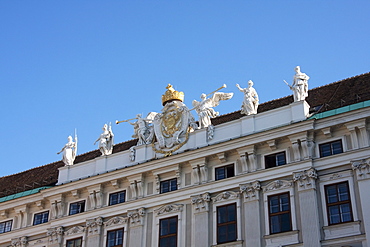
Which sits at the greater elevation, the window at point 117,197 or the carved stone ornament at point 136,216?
the window at point 117,197

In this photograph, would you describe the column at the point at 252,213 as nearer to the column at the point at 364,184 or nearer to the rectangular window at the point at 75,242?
the column at the point at 364,184

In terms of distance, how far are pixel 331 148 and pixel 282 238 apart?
14.7 ft

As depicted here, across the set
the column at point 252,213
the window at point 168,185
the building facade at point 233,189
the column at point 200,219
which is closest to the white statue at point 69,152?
the building facade at point 233,189

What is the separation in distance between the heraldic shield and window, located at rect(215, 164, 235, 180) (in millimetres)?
2571

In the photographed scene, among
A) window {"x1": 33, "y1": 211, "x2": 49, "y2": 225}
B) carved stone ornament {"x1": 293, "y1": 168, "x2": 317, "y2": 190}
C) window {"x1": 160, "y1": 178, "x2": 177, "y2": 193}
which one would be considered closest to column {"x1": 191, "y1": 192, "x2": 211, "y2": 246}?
window {"x1": 160, "y1": 178, "x2": 177, "y2": 193}

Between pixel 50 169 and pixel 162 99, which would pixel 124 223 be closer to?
pixel 162 99

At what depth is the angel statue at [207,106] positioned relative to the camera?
33.3 meters

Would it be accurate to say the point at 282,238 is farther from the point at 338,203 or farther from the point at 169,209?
the point at 169,209

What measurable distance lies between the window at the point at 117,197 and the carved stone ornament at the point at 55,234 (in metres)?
3.14

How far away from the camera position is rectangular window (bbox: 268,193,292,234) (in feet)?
93.3

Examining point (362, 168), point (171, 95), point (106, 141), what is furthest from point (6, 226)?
point (362, 168)

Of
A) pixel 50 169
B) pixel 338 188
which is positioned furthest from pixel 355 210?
pixel 50 169

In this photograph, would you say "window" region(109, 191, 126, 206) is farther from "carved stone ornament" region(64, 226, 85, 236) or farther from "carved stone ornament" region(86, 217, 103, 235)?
"carved stone ornament" region(64, 226, 85, 236)

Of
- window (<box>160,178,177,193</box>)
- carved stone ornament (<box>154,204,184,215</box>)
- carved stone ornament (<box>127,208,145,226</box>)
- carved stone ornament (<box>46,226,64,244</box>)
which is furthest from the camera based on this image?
carved stone ornament (<box>46,226,64,244</box>)
